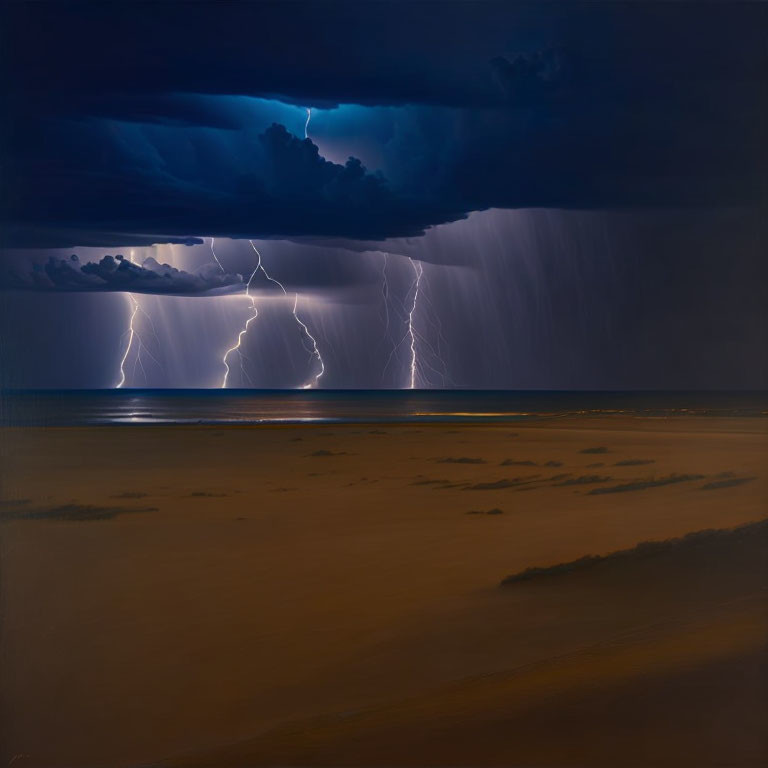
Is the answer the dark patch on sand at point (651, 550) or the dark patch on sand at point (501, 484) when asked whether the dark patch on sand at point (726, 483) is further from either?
the dark patch on sand at point (651, 550)

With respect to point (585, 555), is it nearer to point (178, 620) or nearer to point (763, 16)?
point (178, 620)

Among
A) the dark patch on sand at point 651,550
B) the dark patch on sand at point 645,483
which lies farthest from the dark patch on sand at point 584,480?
the dark patch on sand at point 651,550

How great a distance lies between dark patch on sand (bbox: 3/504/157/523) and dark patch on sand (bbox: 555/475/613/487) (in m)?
6.43

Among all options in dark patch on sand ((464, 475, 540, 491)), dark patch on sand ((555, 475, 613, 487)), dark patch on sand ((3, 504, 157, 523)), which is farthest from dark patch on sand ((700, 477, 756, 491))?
dark patch on sand ((3, 504, 157, 523))

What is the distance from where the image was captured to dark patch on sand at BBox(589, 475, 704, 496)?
13.5 m

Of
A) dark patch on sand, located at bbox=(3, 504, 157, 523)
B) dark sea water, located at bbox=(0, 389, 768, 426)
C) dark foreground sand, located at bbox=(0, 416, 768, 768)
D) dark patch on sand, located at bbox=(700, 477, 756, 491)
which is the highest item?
dark foreground sand, located at bbox=(0, 416, 768, 768)

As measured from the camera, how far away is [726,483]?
13.8 metres

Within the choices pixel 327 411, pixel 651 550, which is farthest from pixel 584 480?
pixel 327 411

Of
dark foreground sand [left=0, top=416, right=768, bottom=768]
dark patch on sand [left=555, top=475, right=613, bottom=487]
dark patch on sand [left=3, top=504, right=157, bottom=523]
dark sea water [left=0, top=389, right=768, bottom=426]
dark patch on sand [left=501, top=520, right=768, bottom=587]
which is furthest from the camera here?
dark sea water [left=0, top=389, right=768, bottom=426]

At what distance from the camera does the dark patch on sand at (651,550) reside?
318 inches

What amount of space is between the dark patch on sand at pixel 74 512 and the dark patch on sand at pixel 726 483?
309 inches

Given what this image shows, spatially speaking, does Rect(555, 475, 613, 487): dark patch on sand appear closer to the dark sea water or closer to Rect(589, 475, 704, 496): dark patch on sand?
Rect(589, 475, 704, 496): dark patch on sand

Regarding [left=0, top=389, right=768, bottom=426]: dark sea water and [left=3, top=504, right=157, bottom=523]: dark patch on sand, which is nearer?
[left=3, top=504, right=157, bottom=523]: dark patch on sand

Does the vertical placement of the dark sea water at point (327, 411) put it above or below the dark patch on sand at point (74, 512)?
below
